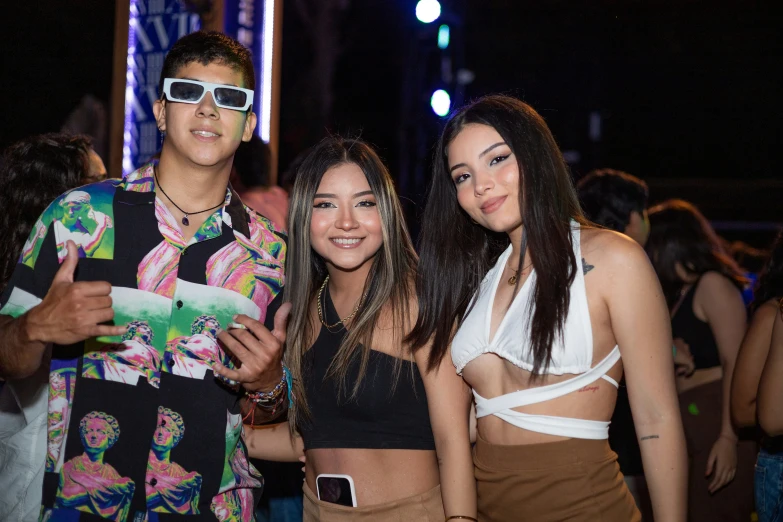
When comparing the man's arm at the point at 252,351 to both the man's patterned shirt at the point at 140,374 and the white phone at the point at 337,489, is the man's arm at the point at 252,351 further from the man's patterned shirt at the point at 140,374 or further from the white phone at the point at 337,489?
the white phone at the point at 337,489

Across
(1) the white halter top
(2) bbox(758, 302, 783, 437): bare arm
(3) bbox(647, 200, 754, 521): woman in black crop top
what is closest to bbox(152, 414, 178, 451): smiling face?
(1) the white halter top

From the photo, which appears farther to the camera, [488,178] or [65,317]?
[488,178]

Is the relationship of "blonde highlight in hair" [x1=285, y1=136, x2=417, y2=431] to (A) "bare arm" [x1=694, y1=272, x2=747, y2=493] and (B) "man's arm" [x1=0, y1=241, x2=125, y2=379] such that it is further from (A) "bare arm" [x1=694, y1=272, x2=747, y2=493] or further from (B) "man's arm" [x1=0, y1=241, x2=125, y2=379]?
(A) "bare arm" [x1=694, y1=272, x2=747, y2=493]

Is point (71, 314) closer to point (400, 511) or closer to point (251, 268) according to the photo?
point (251, 268)

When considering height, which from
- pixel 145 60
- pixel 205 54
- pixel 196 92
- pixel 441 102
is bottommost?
pixel 196 92

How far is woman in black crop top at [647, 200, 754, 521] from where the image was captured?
13.3 ft

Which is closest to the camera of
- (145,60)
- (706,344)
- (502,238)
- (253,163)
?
(502,238)

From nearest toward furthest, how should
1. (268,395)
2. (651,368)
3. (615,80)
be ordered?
(651,368)
(268,395)
(615,80)

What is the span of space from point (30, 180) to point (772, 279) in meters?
3.10

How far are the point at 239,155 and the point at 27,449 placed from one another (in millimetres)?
2679

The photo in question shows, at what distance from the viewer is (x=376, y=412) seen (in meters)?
2.63

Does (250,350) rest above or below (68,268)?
below

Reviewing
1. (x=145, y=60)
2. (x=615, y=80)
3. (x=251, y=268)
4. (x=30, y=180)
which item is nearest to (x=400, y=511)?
(x=251, y=268)

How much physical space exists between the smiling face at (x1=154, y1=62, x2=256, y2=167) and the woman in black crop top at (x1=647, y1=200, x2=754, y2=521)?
289cm
